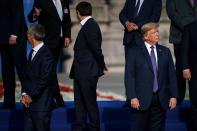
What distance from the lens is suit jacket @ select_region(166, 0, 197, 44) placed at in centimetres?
1175

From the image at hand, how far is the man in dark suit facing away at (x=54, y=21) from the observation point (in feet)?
39.0

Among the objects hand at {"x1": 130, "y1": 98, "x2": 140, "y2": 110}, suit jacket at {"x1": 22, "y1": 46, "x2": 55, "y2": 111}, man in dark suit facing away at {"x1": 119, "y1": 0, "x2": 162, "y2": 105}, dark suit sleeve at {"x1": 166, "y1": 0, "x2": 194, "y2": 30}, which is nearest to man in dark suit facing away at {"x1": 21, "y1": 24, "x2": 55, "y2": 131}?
suit jacket at {"x1": 22, "y1": 46, "x2": 55, "y2": 111}

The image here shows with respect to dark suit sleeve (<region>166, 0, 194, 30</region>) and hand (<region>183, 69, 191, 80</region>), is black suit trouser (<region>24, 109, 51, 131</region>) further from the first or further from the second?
dark suit sleeve (<region>166, 0, 194, 30</region>)

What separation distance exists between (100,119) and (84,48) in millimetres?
1199

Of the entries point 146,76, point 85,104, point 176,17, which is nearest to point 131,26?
point 176,17

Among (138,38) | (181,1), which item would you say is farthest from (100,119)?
(181,1)

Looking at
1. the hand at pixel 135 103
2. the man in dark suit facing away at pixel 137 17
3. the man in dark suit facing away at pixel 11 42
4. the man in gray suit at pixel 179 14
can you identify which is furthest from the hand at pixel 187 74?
the man in dark suit facing away at pixel 11 42

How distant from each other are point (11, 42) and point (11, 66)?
0.51 m

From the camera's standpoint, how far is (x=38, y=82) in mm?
10094

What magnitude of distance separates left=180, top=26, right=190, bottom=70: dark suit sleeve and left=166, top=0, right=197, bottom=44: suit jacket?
731mm

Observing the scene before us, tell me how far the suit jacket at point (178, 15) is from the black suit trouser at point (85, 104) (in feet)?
4.61

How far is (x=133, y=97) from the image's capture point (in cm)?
997

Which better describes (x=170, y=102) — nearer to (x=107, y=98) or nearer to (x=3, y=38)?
(x=3, y=38)

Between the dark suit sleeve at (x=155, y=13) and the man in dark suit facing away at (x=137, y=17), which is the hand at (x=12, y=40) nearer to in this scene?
the man in dark suit facing away at (x=137, y=17)
